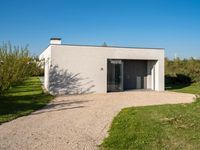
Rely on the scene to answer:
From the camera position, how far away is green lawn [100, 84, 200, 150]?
5027 millimetres

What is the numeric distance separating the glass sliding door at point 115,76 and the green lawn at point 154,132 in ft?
33.1

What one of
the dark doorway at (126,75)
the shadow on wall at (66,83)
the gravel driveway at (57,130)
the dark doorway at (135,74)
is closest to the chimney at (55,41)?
the shadow on wall at (66,83)

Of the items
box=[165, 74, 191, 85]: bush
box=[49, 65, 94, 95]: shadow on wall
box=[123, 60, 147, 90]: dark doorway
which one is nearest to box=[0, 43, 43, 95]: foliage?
box=[49, 65, 94, 95]: shadow on wall

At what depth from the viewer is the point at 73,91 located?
1667cm

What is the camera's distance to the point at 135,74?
66.2 ft

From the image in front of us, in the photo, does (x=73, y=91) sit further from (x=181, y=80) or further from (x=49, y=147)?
(x=181, y=80)

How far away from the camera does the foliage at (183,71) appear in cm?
2480

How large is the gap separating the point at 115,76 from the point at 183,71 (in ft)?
36.4

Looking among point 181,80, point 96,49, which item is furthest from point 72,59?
point 181,80

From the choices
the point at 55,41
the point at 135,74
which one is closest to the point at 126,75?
the point at 135,74

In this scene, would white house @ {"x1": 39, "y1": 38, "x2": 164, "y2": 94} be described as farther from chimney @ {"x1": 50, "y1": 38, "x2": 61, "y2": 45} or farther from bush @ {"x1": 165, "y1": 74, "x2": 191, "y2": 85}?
bush @ {"x1": 165, "y1": 74, "x2": 191, "y2": 85}

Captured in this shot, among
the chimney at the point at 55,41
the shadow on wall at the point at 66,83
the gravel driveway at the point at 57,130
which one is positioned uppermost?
the chimney at the point at 55,41

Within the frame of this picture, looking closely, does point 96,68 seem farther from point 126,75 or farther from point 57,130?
point 57,130

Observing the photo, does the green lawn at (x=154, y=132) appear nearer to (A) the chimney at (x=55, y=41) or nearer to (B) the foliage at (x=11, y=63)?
(B) the foliage at (x=11, y=63)
